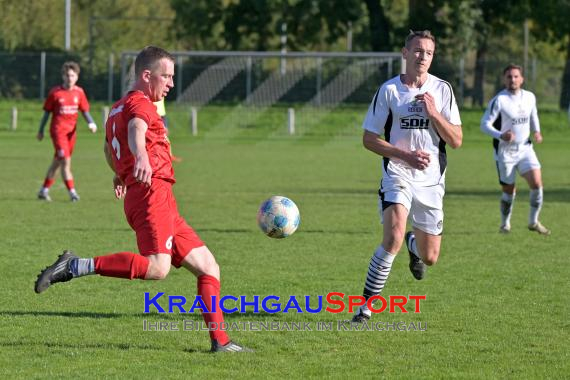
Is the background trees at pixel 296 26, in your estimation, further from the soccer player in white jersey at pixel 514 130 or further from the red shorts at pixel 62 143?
the soccer player in white jersey at pixel 514 130

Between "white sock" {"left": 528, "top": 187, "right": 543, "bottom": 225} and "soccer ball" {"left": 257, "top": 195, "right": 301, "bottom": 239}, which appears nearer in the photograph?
"soccer ball" {"left": 257, "top": 195, "right": 301, "bottom": 239}

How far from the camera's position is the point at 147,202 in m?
6.81

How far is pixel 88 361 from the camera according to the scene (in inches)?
269

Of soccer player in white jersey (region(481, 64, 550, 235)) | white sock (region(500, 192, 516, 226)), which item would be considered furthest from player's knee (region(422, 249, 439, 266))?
white sock (region(500, 192, 516, 226))

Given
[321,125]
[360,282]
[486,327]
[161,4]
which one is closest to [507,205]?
[360,282]

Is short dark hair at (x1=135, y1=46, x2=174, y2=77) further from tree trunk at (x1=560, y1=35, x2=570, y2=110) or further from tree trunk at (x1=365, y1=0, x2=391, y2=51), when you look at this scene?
tree trunk at (x1=365, y1=0, x2=391, y2=51)

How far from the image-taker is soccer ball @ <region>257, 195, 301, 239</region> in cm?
812

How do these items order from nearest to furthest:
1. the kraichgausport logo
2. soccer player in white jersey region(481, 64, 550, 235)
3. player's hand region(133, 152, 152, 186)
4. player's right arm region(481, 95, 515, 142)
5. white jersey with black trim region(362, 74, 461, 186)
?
player's hand region(133, 152, 152, 186), white jersey with black trim region(362, 74, 461, 186), the kraichgausport logo, player's right arm region(481, 95, 515, 142), soccer player in white jersey region(481, 64, 550, 235)

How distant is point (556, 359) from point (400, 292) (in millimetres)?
2625

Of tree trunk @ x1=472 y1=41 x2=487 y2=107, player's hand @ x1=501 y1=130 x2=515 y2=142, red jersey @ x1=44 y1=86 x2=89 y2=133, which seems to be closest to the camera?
player's hand @ x1=501 y1=130 x2=515 y2=142

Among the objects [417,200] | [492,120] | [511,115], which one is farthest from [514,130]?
[417,200]

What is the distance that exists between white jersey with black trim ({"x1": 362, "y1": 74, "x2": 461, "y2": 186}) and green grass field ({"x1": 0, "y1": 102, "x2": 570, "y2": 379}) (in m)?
1.09

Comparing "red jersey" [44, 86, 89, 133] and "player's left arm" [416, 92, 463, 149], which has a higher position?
"player's left arm" [416, 92, 463, 149]

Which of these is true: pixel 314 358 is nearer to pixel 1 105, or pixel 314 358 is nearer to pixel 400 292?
pixel 400 292
